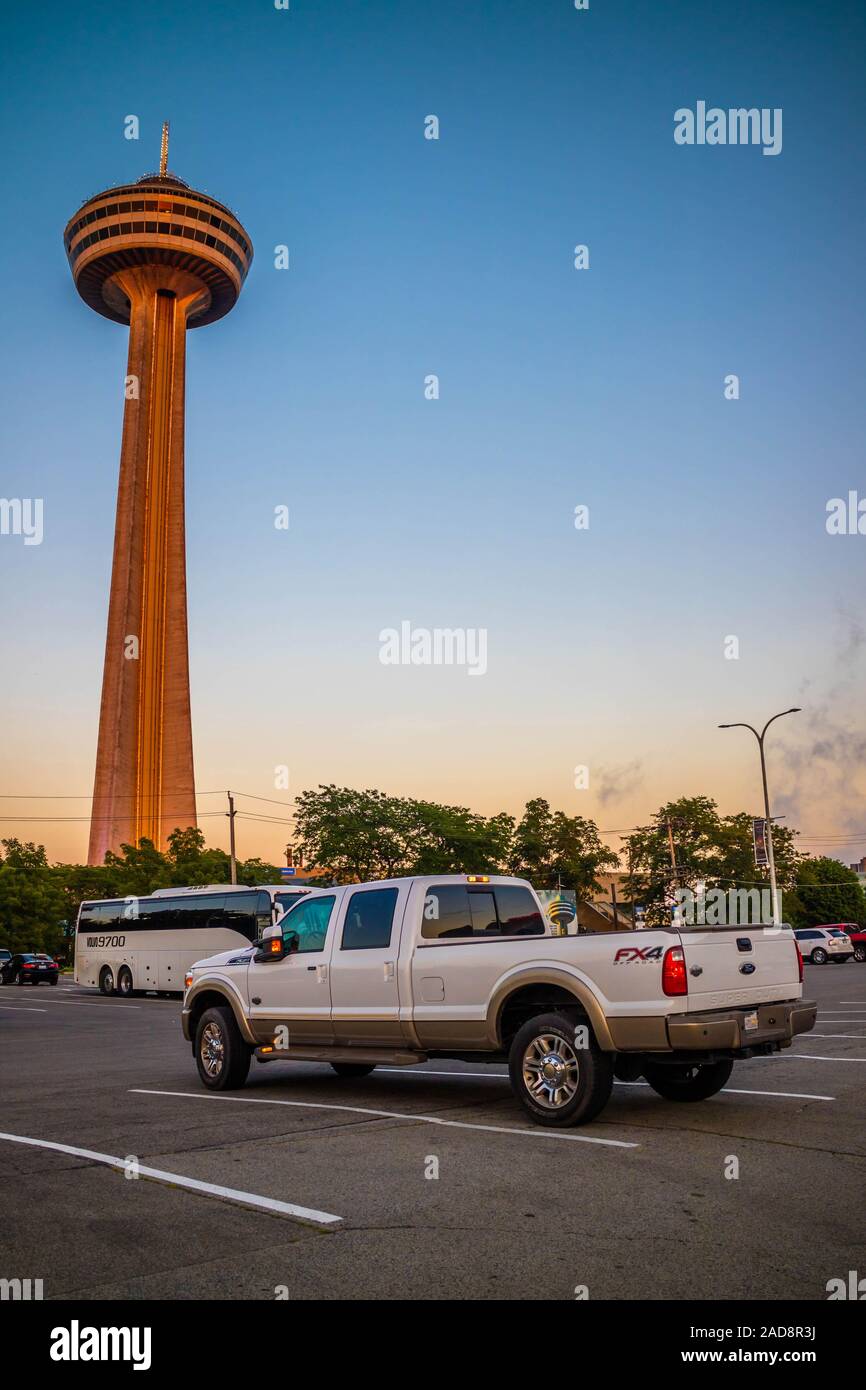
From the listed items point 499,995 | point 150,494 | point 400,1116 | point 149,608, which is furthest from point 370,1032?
point 150,494

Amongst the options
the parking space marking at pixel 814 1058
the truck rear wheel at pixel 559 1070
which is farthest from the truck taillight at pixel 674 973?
the parking space marking at pixel 814 1058

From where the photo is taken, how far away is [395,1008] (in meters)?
9.87

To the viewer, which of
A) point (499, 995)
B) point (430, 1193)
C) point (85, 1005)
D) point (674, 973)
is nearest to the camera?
point (430, 1193)

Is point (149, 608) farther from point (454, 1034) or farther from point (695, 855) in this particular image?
point (454, 1034)

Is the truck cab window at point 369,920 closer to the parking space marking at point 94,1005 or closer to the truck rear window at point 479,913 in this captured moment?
the truck rear window at point 479,913

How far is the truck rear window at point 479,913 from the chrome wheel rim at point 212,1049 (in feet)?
9.89

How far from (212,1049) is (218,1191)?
5146 millimetres

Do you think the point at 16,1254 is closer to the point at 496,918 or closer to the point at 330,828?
the point at 496,918

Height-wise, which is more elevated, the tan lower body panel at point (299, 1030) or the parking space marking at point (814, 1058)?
the tan lower body panel at point (299, 1030)

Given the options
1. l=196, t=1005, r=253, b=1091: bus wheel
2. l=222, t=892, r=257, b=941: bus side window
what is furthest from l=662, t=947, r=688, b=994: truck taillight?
l=222, t=892, r=257, b=941: bus side window

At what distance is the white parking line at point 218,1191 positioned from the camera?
5996mm

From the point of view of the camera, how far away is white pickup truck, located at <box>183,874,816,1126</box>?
27.1 feet

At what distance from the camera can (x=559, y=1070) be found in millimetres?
8531
